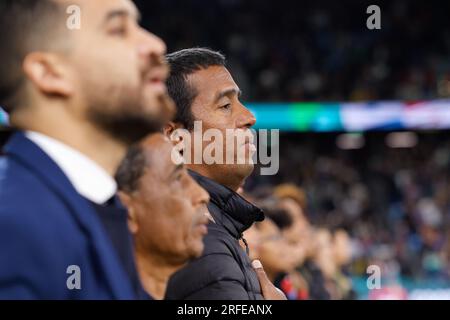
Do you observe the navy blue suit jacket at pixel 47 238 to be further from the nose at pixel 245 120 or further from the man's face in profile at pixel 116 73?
the nose at pixel 245 120

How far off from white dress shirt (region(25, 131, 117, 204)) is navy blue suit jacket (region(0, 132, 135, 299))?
2 centimetres

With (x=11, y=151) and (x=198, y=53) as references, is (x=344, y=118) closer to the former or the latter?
(x=198, y=53)

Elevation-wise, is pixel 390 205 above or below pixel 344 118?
below

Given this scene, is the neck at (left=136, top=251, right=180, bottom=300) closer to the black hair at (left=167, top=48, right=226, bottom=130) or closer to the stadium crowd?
the stadium crowd

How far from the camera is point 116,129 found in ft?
5.22

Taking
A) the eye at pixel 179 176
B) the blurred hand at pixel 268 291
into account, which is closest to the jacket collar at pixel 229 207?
the blurred hand at pixel 268 291

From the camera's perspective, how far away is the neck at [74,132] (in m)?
1.57

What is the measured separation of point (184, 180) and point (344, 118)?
1646 cm

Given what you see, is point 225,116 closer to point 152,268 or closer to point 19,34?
point 152,268

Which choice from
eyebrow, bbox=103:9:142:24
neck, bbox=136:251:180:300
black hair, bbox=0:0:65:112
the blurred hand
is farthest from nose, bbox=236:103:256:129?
black hair, bbox=0:0:65:112

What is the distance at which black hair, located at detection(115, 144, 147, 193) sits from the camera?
188 centimetres

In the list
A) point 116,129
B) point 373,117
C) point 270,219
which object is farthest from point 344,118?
point 116,129

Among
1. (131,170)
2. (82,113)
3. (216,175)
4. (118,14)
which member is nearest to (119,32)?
(118,14)

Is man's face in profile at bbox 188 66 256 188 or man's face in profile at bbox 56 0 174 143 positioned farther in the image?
man's face in profile at bbox 188 66 256 188
